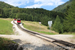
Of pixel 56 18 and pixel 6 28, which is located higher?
pixel 56 18

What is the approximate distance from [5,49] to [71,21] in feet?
97.2

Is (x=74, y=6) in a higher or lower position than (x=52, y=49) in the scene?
higher

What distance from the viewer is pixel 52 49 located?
5531 millimetres

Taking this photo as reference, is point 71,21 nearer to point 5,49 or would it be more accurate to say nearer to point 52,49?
point 52,49

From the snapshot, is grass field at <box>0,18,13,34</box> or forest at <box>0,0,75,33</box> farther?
forest at <box>0,0,75,33</box>

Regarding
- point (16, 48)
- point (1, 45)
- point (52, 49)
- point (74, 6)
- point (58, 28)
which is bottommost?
point (58, 28)

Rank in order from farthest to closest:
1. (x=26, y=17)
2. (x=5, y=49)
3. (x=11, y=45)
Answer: (x=26, y=17) → (x=11, y=45) → (x=5, y=49)

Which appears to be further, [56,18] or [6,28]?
[56,18]

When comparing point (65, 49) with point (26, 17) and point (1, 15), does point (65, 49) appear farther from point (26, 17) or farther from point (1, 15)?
point (1, 15)

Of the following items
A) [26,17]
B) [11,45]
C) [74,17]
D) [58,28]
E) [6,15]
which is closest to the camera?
[11,45]

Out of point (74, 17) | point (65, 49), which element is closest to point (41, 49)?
point (65, 49)

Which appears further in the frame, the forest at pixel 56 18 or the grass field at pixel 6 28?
the forest at pixel 56 18

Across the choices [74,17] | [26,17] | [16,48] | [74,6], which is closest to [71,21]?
[74,17]

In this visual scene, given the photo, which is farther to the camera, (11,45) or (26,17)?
(26,17)
